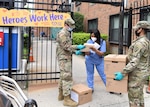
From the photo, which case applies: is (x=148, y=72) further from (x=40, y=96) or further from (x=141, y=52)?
(x=40, y=96)

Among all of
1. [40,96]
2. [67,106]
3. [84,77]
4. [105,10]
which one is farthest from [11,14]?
[105,10]

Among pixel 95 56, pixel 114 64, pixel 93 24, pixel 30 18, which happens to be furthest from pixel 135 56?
pixel 93 24

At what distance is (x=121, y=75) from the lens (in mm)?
3762

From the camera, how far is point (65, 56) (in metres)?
5.00

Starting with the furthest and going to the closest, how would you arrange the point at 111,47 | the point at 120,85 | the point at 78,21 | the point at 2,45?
1. the point at 78,21
2. the point at 111,47
3. the point at 2,45
4. the point at 120,85

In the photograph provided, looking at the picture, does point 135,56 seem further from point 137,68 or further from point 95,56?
point 95,56

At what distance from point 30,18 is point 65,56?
1645mm

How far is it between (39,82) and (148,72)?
12.7ft

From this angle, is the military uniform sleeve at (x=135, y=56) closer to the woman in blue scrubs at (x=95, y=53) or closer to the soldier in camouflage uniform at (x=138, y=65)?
the soldier in camouflage uniform at (x=138, y=65)

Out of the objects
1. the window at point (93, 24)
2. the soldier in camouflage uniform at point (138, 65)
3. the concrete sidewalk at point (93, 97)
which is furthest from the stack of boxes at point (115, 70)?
the window at point (93, 24)

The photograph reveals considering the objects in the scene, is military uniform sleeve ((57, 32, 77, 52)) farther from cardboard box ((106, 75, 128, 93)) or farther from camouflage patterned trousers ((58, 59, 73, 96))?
cardboard box ((106, 75, 128, 93))

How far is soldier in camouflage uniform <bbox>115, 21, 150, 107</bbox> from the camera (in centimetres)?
365

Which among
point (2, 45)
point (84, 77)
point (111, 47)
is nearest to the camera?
point (2, 45)

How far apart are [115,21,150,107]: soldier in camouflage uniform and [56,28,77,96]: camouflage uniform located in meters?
1.47
